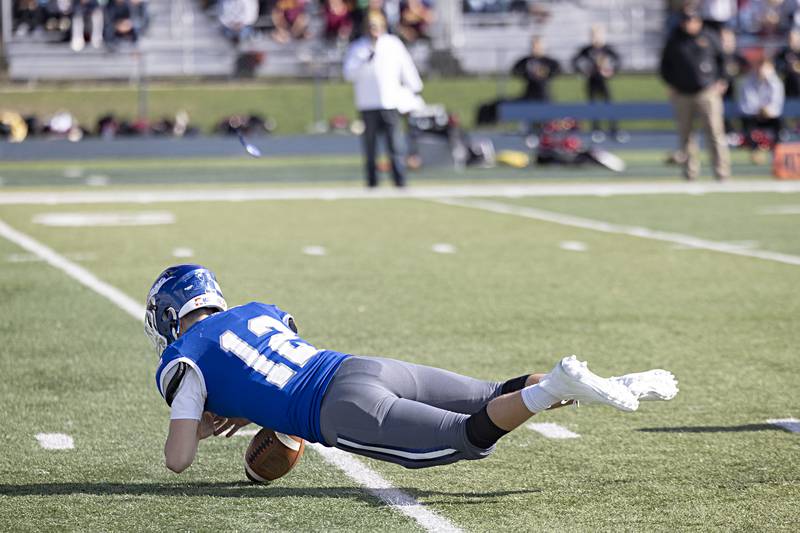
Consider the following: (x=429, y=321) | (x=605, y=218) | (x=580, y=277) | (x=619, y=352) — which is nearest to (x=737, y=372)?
(x=619, y=352)

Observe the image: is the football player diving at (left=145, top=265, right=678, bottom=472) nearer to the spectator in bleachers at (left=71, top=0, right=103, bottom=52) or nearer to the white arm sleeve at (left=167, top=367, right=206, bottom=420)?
the white arm sleeve at (left=167, top=367, right=206, bottom=420)

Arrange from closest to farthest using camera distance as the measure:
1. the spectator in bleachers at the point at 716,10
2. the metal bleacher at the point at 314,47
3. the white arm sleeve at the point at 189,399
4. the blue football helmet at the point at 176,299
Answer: the white arm sleeve at the point at 189,399 → the blue football helmet at the point at 176,299 → the metal bleacher at the point at 314,47 → the spectator in bleachers at the point at 716,10

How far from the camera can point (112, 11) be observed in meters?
28.6

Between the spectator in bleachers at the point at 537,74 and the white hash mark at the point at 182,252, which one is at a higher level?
the spectator in bleachers at the point at 537,74

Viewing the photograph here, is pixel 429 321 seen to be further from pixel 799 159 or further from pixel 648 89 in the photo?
pixel 648 89

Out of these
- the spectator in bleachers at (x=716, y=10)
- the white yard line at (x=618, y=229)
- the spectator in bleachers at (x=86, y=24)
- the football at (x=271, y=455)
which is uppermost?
the spectator in bleachers at (x=716, y=10)

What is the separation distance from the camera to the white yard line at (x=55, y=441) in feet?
16.4

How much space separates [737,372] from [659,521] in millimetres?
2402

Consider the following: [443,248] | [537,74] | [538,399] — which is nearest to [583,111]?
[537,74]

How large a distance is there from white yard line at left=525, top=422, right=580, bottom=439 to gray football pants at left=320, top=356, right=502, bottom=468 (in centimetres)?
95

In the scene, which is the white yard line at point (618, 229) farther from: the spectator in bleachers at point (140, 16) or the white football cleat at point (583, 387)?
the spectator in bleachers at point (140, 16)

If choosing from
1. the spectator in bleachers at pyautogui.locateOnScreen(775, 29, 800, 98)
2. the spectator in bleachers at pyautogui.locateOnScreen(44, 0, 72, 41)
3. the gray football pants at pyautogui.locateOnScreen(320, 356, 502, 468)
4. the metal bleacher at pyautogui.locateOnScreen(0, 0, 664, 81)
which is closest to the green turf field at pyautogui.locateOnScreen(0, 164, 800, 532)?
the gray football pants at pyautogui.locateOnScreen(320, 356, 502, 468)

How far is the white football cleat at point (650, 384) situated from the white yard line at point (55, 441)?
2.02 m

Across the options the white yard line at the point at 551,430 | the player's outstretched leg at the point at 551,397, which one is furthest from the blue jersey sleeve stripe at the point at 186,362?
the white yard line at the point at 551,430
